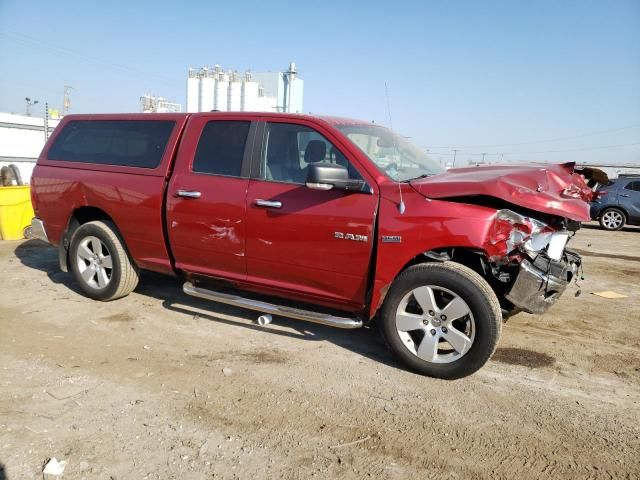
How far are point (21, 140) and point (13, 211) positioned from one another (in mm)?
6585

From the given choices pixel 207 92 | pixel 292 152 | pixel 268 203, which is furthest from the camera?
pixel 207 92

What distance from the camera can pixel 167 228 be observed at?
177 inches

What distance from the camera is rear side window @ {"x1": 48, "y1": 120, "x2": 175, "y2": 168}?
4.70m

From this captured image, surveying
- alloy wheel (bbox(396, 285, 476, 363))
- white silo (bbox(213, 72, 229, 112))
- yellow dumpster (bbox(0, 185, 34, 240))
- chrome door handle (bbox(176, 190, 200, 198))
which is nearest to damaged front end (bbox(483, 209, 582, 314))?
alloy wheel (bbox(396, 285, 476, 363))

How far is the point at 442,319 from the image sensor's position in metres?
3.46

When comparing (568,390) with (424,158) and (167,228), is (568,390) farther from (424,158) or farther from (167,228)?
(167,228)

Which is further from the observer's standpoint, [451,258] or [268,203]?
[268,203]

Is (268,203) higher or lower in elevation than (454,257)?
higher

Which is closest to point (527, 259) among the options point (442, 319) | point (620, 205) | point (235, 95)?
point (442, 319)

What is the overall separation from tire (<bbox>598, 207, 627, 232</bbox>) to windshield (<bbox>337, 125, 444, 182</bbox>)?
458 inches

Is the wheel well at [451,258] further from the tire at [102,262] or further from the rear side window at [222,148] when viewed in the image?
the tire at [102,262]

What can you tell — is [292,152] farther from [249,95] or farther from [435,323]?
[249,95]

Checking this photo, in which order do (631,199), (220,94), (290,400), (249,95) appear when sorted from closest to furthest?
(290,400) < (631,199) < (249,95) < (220,94)

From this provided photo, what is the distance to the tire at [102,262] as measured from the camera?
4918mm
